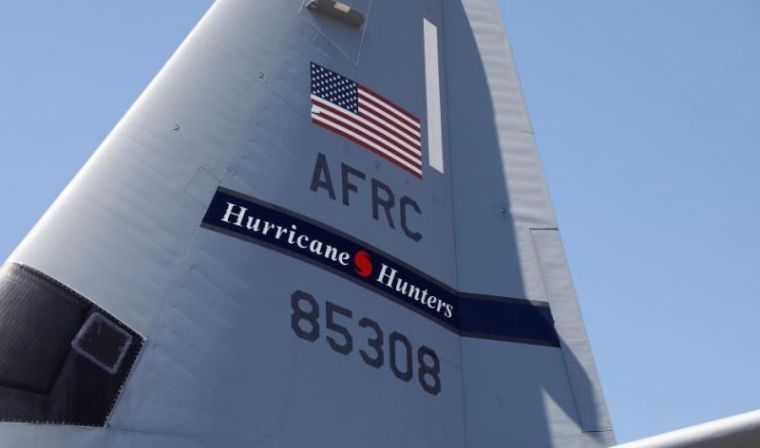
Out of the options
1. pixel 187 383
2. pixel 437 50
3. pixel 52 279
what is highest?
pixel 437 50

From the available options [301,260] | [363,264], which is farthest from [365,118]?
[301,260]

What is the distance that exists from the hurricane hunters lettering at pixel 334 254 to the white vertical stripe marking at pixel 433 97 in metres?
1.20

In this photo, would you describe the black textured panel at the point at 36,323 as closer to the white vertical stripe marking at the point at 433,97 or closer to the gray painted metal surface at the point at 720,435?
the white vertical stripe marking at the point at 433,97

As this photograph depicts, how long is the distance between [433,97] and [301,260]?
232 cm

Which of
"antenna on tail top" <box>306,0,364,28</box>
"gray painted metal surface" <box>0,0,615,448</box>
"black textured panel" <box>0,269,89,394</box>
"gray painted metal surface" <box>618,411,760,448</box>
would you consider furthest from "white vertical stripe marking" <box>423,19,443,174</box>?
"gray painted metal surface" <box>618,411,760,448</box>

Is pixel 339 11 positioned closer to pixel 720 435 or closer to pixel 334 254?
pixel 334 254

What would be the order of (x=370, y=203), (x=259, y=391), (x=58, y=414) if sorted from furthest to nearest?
(x=370, y=203) → (x=259, y=391) → (x=58, y=414)

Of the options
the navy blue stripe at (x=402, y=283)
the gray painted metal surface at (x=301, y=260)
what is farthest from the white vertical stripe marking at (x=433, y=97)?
the navy blue stripe at (x=402, y=283)

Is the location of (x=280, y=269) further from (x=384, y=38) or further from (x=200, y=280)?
(x=384, y=38)

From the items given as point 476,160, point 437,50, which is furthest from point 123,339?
point 437,50

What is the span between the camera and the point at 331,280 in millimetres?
7176

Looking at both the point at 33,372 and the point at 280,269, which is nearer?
the point at 33,372

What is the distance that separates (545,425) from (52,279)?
3.40 metres

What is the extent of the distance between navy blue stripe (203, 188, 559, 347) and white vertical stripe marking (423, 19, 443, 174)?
3.73 feet
